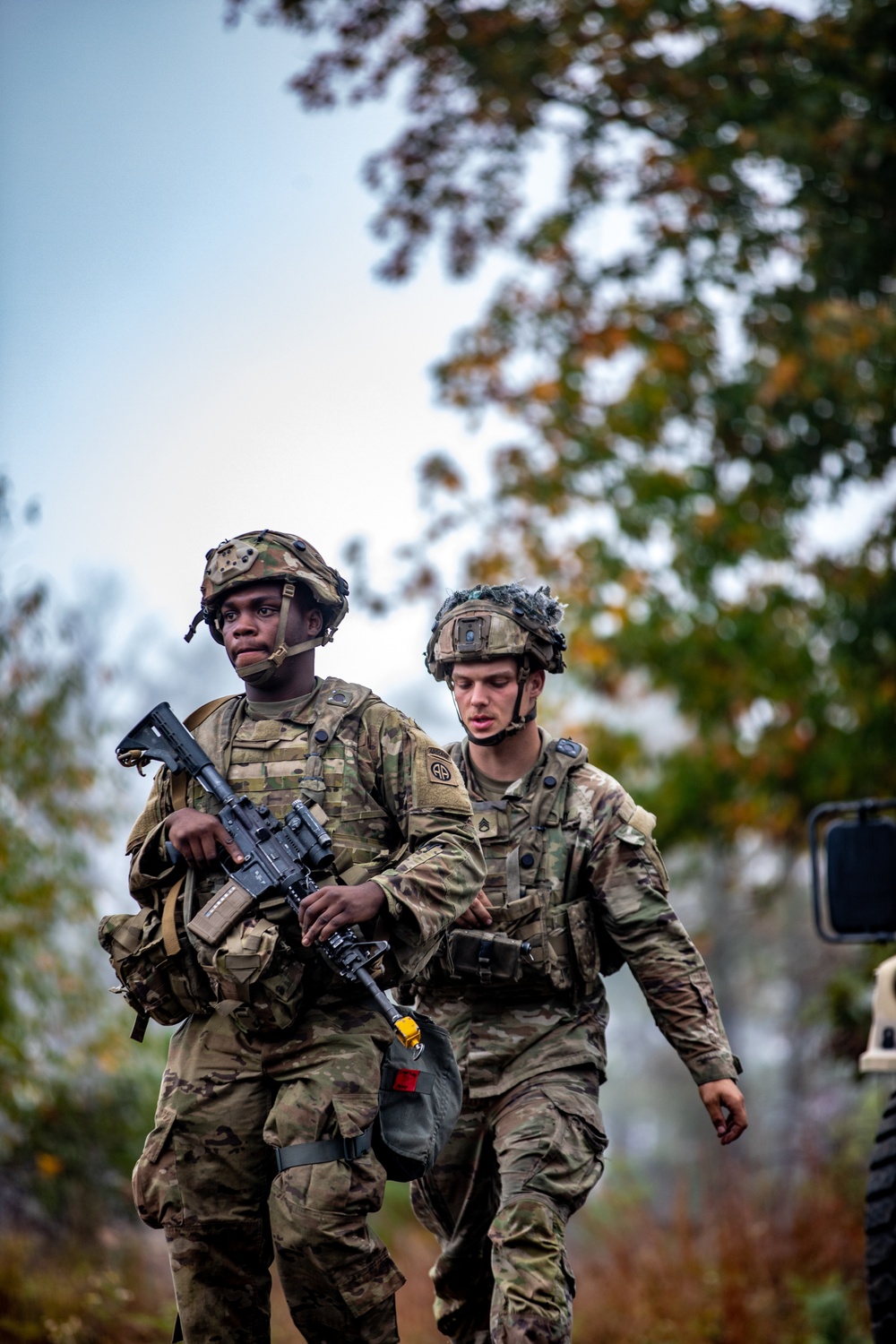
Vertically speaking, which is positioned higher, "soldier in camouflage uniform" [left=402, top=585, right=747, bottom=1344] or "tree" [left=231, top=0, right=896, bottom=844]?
"tree" [left=231, top=0, right=896, bottom=844]

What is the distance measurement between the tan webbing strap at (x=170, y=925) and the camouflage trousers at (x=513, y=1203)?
129 centimetres

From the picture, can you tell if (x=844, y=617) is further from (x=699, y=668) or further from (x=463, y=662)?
(x=463, y=662)

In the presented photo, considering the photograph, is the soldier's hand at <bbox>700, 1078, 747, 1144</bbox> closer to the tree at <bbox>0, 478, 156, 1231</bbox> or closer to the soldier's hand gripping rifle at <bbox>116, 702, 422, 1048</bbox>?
the soldier's hand gripping rifle at <bbox>116, 702, 422, 1048</bbox>

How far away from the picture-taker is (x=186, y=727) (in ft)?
15.3

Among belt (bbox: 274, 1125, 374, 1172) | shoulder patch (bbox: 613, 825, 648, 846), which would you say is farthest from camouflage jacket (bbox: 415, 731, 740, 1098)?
belt (bbox: 274, 1125, 374, 1172)

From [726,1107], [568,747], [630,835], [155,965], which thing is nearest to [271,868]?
[155,965]

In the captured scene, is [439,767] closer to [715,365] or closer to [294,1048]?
[294,1048]

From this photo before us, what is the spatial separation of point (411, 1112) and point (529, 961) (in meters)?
0.80

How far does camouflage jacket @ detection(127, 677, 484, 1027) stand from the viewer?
14.2 feet

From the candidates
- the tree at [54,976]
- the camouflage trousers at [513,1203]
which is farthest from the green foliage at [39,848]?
the camouflage trousers at [513,1203]

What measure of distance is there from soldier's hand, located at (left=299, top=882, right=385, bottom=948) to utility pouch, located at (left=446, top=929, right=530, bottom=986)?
0.99 meters

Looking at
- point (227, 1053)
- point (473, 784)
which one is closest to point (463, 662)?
point (473, 784)

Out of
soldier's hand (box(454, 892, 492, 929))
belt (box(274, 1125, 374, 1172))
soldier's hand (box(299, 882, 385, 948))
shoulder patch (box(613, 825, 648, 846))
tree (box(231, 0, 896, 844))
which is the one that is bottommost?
belt (box(274, 1125, 374, 1172))

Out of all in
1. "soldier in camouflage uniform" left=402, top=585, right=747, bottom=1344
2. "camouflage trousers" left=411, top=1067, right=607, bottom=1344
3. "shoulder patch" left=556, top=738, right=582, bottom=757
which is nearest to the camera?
"camouflage trousers" left=411, top=1067, right=607, bottom=1344
